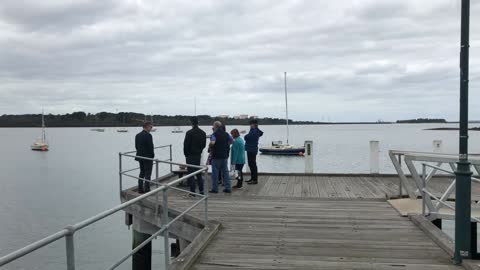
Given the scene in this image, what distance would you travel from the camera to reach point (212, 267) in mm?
5234

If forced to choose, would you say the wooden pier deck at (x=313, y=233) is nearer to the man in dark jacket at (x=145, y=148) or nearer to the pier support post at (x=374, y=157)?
the man in dark jacket at (x=145, y=148)

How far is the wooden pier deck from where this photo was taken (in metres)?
5.48

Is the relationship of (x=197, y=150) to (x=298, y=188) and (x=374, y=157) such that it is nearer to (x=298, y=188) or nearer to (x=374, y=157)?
(x=298, y=188)

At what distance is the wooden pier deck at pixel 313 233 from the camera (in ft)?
18.0

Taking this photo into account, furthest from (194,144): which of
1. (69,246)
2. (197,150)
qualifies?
→ (69,246)

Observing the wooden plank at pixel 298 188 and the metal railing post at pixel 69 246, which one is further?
the wooden plank at pixel 298 188

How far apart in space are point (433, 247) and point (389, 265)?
109 cm

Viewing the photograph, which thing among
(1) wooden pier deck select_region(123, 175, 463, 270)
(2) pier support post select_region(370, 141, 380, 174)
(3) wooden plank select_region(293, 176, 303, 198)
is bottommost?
(3) wooden plank select_region(293, 176, 303, 198)

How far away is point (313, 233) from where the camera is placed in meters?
6.88

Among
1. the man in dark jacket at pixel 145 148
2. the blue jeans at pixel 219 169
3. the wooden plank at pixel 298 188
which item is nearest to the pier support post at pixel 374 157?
the wooden plank at pixel 298 188

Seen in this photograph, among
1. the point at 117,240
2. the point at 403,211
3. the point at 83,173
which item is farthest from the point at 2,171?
the point at 403,211

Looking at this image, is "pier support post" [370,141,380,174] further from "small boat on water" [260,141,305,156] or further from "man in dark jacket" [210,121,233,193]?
"small boat on water" [260,141,305,156]

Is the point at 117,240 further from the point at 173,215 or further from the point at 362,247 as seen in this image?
the point at 362,247

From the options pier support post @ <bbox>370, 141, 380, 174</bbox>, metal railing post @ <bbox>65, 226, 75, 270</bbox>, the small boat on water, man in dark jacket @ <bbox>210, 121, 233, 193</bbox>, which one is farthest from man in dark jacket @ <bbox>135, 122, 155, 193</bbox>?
the small boat on water
